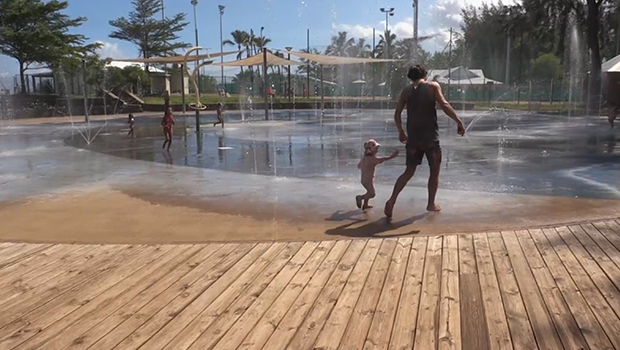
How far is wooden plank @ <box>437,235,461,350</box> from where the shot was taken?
2.95 m

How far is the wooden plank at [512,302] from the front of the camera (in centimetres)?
292

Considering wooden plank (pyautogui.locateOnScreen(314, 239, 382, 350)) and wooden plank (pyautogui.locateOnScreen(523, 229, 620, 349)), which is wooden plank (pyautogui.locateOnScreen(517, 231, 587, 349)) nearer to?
wooden plank (pyautogui.locateOnScreen(523, 229, 620, 349))

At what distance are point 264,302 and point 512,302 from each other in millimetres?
1552

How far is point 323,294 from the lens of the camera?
3.61m

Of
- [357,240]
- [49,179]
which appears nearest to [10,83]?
[49,179]

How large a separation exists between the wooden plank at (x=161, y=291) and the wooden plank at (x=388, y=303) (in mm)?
1346

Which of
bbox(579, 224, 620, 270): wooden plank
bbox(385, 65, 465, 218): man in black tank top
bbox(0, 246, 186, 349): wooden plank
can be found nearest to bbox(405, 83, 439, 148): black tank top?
bbox(385, 65, 465, 218): man in black tank top

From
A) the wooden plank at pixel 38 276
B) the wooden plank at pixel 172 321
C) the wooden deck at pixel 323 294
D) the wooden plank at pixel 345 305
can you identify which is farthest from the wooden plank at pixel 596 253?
the wooden plank at pixel 38 276

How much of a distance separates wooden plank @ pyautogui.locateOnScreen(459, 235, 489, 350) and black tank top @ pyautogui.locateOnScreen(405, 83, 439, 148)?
1426mm

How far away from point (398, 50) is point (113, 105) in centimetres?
4088

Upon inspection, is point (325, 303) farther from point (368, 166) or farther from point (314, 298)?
point (368, 166)

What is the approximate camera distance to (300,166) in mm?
10102

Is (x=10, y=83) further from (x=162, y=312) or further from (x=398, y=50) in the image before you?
(x=398, y=50)

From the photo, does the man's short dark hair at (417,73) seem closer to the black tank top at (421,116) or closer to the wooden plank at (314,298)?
the black tank top at (421,116)
